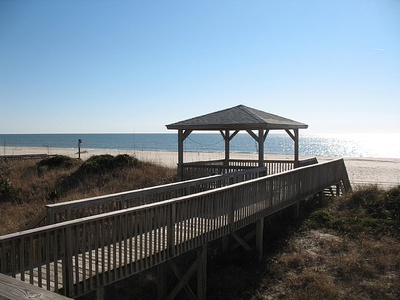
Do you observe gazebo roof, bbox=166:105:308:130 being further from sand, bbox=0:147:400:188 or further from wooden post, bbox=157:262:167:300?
wooden post, bbox=157:262:167:300

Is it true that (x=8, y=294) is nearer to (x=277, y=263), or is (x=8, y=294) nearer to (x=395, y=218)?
(x=277, y=263)

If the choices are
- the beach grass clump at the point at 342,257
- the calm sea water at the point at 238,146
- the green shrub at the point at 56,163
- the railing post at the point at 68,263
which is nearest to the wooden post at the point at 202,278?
the beach grass clump at the point at 342,257

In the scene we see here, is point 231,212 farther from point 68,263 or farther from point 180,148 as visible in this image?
point 180,148

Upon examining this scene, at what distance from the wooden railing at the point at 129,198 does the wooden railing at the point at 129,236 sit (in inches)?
16.7

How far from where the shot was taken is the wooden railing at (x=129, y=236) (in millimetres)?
4059

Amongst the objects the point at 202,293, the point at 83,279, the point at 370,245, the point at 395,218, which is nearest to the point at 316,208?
the point at 395,218

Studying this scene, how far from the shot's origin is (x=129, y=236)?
5113mm

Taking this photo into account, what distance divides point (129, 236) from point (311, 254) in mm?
4871

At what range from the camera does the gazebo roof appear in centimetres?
1146

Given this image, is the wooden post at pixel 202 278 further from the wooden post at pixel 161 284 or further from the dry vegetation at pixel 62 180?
the dry vegetation at pixel 62 180

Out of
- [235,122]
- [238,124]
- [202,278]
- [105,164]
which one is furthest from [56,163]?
[202,278]

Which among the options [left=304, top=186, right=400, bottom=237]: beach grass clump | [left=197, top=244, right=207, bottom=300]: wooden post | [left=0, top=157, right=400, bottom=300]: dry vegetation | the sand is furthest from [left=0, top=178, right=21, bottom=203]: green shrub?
[left=304, top=186, right=400, bottom=237]: beach grass clump

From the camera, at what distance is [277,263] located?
789cm

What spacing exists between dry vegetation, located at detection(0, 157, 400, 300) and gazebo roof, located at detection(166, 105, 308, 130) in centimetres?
293
